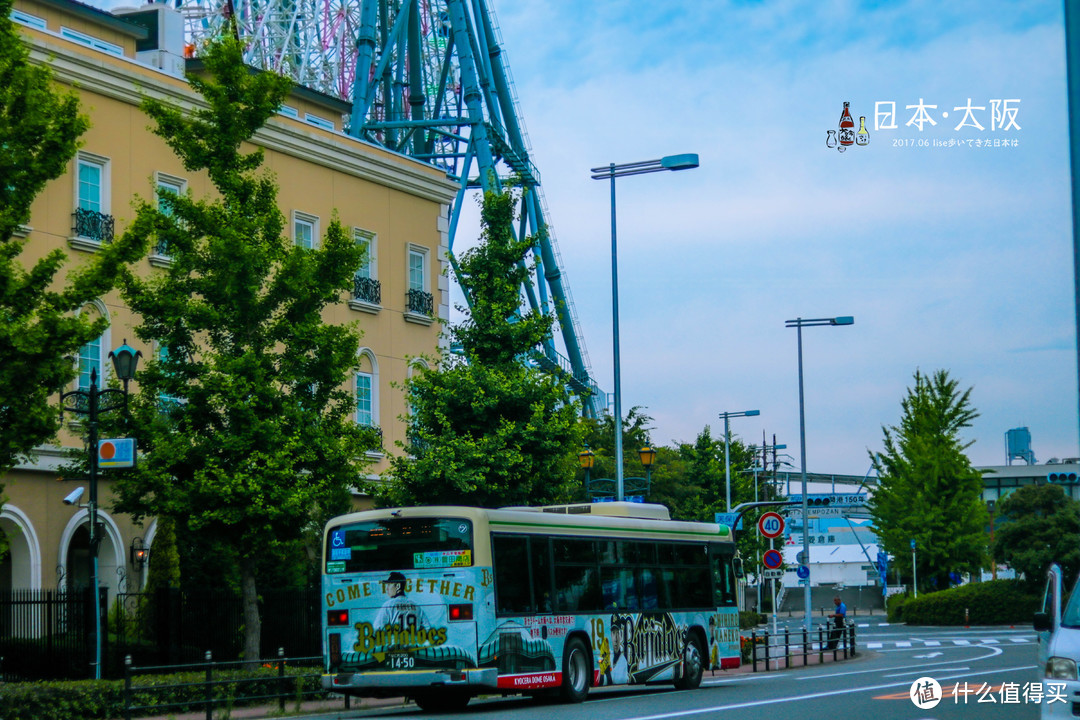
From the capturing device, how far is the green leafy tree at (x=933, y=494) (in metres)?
64.8

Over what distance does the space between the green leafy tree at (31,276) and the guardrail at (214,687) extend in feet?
11.5

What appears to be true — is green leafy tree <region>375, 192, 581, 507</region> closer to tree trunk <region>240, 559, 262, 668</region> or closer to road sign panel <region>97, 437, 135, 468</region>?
tree trunk <region>240, 559, 262, 668</region>

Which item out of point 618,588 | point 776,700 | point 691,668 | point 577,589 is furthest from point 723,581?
point 776,700

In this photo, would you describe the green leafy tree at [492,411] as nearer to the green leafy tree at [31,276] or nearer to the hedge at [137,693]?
the hedge at [137,693]

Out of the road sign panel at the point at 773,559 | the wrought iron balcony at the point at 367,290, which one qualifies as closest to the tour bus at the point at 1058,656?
the road sign panel at the point at 773,559

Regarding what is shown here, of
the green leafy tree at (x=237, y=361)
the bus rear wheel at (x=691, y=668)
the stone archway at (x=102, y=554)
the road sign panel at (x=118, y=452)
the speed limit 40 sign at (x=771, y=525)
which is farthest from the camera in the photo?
the speed limit 40 sign at (x=771, y=525)

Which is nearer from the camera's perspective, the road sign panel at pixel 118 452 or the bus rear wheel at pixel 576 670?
the road sign panel at pixel 118 452

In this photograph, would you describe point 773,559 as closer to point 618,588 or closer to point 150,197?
point 618,588

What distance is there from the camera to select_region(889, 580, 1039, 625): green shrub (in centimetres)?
6256

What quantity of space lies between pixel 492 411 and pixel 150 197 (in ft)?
28.4

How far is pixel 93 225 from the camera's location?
1152 inches

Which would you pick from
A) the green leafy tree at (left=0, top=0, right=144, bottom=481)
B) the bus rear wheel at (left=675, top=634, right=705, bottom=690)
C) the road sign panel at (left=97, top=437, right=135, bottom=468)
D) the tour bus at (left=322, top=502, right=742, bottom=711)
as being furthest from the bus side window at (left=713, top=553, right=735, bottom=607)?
the green leafy tree at (left=0, top=0, right=144, bottom=481)

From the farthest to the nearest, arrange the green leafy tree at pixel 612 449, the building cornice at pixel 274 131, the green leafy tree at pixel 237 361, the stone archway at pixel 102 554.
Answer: the green leafy tree at pixel 612 449 → the building cornice at pixel 274 131 → the stone archway at pixel 102 554 → the green leafy tree at pixel 237 361

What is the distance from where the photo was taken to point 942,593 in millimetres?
63062
